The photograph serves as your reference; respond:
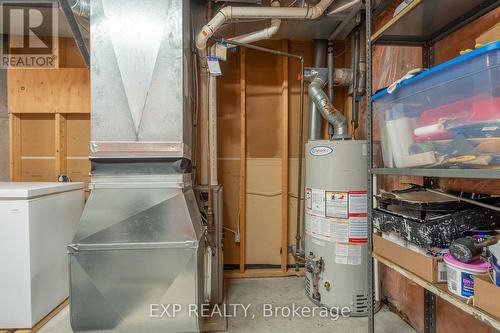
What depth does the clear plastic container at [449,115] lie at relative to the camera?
2.75 ft

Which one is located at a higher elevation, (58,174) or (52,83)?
(52,83)

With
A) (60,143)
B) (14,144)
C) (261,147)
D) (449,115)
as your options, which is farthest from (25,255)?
(449,115)

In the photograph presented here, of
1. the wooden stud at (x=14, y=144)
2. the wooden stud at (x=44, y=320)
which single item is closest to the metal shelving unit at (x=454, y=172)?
the wooden stud at (x=44, y=320)

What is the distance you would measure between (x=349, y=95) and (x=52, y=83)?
272 centimetres

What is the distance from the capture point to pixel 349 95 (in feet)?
8.14

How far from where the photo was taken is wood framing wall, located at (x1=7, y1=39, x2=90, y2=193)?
2471mm

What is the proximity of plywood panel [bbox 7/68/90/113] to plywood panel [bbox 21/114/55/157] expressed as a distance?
0.35ft

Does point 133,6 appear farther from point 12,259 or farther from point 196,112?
point 12,259

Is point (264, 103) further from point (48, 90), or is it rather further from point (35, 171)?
point (35, 171)

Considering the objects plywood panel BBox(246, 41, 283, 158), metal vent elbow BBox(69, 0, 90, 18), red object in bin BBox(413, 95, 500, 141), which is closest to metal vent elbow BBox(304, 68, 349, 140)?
plywood panel BBox(246, 41, 283, 158)

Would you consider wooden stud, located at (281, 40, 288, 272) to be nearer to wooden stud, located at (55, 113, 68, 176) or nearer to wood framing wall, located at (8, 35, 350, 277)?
wood framing wall, located at (8, 35, 350, 277)

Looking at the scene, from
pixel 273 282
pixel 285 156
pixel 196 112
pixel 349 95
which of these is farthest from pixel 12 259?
pixel 349 95

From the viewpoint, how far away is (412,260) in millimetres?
1145

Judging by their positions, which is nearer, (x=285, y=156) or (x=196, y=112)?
(x=196, y=112)
